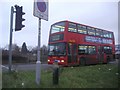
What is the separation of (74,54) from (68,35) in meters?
1.84

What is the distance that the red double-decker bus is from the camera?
1888cm

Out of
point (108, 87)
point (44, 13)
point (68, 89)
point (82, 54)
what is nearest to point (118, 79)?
point (108, 87)

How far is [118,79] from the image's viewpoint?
962 cm

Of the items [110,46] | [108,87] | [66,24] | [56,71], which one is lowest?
[108,87]

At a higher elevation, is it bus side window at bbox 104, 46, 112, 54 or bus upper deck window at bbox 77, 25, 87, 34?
bus upper deck window at bbox 77, 25, 87, 34

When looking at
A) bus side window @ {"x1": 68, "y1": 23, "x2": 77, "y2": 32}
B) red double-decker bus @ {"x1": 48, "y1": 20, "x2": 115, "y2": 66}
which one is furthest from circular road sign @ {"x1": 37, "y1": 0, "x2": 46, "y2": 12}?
bus side window @ {"x1": 68, "y1": 23, "x2": 77, "y2": 32}

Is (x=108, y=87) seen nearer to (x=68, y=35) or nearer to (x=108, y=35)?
(x=68, y=35)

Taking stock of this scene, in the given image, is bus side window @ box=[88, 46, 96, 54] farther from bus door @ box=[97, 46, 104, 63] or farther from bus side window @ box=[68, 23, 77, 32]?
bus side window @ box=[68, 23, 77, 32]

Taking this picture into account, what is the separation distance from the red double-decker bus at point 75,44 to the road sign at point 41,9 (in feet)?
33.4

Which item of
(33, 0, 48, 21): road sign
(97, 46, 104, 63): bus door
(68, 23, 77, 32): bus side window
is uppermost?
(68, 23, 77, 32): bus side window

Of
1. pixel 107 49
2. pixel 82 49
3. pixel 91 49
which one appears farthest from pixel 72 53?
pixel 107 49

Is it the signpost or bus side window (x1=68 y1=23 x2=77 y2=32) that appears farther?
bus side window (x1=68 y1=23 x2=77 y2=32)

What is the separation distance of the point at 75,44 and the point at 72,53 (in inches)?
35.3

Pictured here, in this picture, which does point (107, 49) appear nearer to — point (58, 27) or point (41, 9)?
point (58, 27)
